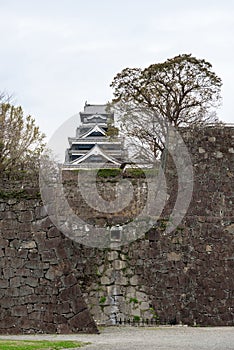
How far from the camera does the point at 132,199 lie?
1758 centimetres

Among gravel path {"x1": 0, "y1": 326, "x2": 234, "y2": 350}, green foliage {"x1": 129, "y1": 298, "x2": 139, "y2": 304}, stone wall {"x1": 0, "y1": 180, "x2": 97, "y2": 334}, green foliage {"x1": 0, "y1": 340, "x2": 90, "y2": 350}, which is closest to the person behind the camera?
green foliage {"x1": 0, "y1": 340, "x2": 90, "y2": 350}

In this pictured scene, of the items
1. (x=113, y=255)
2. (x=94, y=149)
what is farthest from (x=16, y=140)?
(x=113, y=255)

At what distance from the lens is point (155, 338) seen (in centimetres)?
1020

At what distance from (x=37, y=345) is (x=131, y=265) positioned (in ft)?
15.6

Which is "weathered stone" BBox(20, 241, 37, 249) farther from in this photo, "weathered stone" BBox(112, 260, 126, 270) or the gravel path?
"weathered stone" BBox(112, 260, 126, 270)

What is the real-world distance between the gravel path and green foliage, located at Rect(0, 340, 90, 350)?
0.88 feet

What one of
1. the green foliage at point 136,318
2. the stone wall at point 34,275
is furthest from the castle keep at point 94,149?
the stone wall at point 34,275

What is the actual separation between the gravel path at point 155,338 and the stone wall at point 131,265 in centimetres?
64

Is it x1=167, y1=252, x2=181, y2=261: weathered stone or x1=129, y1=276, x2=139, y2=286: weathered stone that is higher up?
x1=167, y1=252, x2=181, y2=261: weathered stone

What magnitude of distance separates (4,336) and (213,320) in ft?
14.4

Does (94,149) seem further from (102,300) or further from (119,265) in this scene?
(102,300)

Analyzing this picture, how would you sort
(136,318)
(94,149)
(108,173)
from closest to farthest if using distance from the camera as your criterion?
(136,318)
(108,173)
(94,149)

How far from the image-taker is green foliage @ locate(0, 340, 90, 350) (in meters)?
8.68

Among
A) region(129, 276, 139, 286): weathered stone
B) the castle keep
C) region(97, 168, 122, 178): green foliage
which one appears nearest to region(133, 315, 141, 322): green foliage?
region(129, 276, 139, 286): weathered stone
